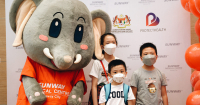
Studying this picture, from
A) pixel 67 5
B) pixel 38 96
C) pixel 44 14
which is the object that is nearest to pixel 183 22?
pixel 67 5

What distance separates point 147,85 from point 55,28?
4.63 feet

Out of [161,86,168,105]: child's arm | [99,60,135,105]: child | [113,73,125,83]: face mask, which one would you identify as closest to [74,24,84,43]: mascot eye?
[99,60,135,105]: child

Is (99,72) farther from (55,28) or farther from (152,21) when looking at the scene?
(152,21)

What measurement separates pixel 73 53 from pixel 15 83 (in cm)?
168

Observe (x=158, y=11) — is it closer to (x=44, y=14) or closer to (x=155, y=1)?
(x=155, y=1)

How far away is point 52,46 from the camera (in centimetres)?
210

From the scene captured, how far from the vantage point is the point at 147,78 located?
2.46 meters

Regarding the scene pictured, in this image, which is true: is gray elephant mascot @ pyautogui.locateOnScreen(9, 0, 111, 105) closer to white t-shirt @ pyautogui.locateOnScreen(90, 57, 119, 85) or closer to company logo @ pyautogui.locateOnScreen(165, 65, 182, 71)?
white t-shirt @ pyautogui.locateOnScreen(90, 57, 119, 85)

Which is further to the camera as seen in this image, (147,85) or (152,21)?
(152,21)

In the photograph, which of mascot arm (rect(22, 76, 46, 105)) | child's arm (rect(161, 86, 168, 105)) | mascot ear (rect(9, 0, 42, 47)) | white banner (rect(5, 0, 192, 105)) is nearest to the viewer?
mascot arm (rect(22, 76, 46, 105))

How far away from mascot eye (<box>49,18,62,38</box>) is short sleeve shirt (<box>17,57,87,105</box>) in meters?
0.45

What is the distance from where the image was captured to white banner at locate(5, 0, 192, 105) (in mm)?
3254

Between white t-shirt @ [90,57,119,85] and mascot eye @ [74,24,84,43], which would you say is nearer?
mascot eye @ [74,24,84,43]

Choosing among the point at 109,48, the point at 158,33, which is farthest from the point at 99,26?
the point at 158,33
